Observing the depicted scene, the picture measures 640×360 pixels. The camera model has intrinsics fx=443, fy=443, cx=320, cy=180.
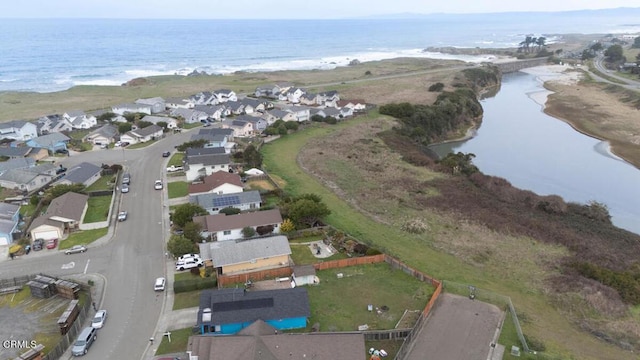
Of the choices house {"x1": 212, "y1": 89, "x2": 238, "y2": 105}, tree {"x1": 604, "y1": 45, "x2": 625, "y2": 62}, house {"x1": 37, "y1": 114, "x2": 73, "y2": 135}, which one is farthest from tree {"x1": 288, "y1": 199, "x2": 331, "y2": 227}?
tree {"x1": 604, "y1": 45, "x2": 625, "y2": 62}

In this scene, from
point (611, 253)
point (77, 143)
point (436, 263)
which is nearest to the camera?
point (436, 263)

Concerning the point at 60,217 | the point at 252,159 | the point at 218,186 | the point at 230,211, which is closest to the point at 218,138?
the point at 252,159

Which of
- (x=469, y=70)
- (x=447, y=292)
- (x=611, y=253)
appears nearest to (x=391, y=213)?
(x=447, y=292)

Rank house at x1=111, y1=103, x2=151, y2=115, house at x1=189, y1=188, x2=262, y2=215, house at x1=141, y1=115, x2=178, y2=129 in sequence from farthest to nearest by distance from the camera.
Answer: house at x1=111, y1=103, x2=151, y2=115 → house at x1=141, y1=115, x2=178, y2=129 → house at x1=189, y1=188, x2=262, y2=215

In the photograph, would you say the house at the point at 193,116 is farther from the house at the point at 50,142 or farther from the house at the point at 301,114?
the house at the point at 50,142

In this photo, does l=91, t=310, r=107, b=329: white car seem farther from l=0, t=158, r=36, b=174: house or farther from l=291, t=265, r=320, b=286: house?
l=0, t=158, r=36, b=174: house

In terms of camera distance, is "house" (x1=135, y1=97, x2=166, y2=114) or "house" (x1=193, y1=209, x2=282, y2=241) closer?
"house" (x1=193, y1=209, x2=282, y2=241)

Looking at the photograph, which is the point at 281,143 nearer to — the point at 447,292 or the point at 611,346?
the point at 447,292
